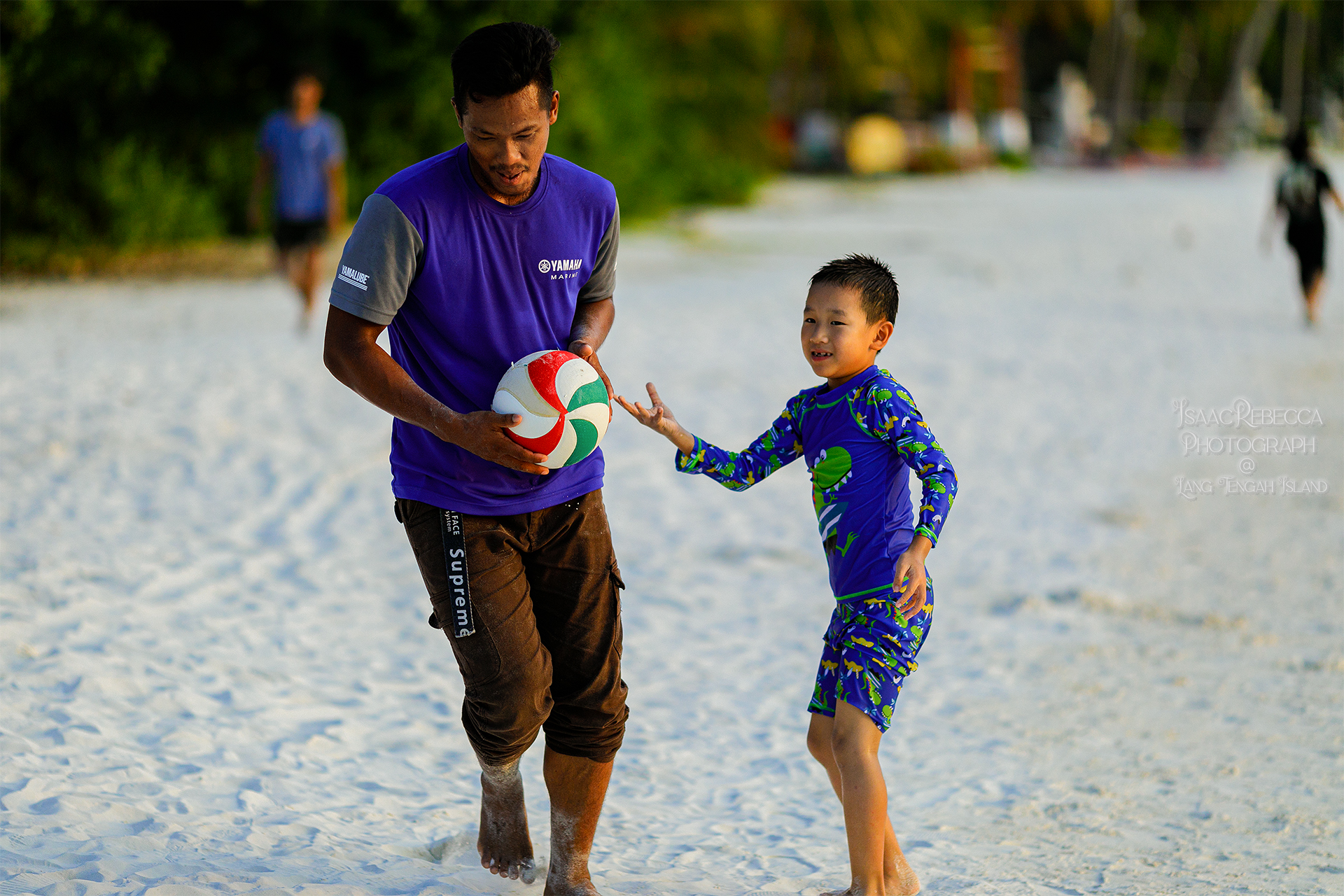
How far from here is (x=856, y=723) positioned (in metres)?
3.16

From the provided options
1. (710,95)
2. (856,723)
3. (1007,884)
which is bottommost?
(1007,884)

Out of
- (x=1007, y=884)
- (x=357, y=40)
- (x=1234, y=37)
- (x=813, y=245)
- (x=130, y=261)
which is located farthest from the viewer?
(x=1234, y=37)

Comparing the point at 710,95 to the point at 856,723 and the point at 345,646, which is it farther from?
the point at 856,723

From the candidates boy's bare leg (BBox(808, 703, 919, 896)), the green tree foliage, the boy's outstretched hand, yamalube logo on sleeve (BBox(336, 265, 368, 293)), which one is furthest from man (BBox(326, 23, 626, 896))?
the green tree foliage

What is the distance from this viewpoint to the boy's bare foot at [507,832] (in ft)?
11.1

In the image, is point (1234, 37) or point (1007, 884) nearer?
point (1007, 884)

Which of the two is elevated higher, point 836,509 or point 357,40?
point 357,40

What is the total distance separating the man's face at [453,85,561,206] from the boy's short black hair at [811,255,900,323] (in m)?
0.77

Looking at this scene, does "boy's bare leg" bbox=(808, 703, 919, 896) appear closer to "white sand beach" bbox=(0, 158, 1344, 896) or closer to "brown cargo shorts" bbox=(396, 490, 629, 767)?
"white sand beach" bbox=(0, 158, 1344, 896)

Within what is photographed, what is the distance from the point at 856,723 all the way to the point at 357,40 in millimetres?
13711

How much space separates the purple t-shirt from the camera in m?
2.90

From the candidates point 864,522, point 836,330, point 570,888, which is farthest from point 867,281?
point 570,888

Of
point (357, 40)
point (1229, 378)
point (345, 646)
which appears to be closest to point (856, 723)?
point (345, 646)

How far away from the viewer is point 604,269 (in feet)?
10.8
